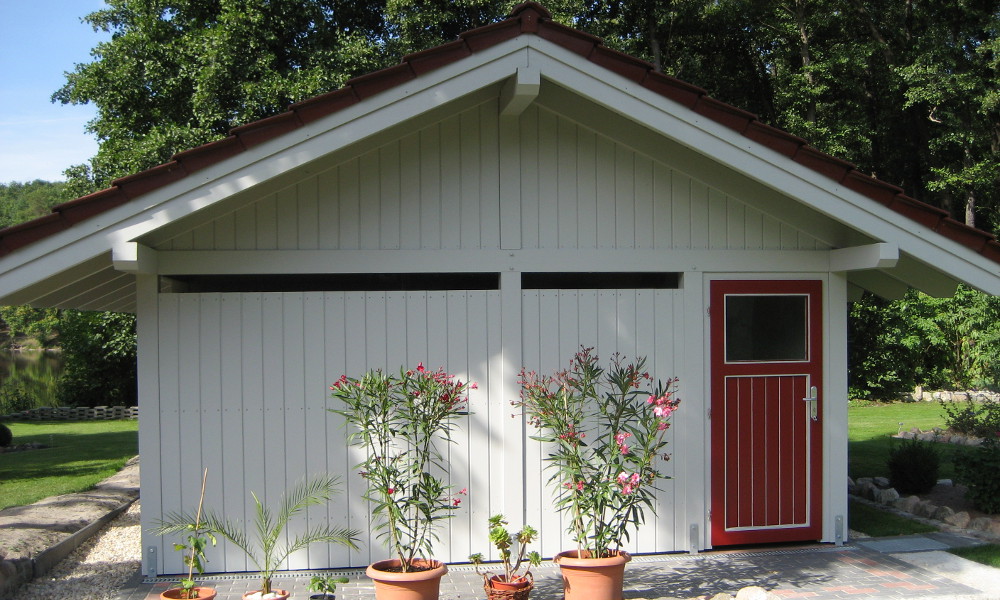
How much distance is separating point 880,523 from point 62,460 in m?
12.4

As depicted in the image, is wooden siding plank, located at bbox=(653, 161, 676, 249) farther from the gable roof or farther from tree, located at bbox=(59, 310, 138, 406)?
tree, located at bbox=(59, 310, 138, 406)

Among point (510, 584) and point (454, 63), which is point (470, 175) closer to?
point (454, 63)

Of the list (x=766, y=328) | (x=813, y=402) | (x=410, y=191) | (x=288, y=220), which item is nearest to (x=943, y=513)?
(x=813, y=402)

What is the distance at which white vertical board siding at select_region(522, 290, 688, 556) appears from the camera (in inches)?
258

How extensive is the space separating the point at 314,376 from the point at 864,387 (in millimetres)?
17450

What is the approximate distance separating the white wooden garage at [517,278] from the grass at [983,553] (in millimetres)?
937

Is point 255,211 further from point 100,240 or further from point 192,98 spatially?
point 192,98

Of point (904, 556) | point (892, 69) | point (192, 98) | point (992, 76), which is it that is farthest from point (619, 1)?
point (904, 556)

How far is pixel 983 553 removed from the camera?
6.72 m

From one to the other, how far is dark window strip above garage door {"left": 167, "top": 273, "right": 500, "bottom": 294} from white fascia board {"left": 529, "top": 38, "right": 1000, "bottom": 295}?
1.62 metres

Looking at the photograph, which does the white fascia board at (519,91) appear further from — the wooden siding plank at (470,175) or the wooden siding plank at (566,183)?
the wooden siding plank at (566,183)

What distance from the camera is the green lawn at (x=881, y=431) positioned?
10.6 m

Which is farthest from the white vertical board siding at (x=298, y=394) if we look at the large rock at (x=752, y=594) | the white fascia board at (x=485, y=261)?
the large rock at (x=752, y=594)

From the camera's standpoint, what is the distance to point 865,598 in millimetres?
5574
